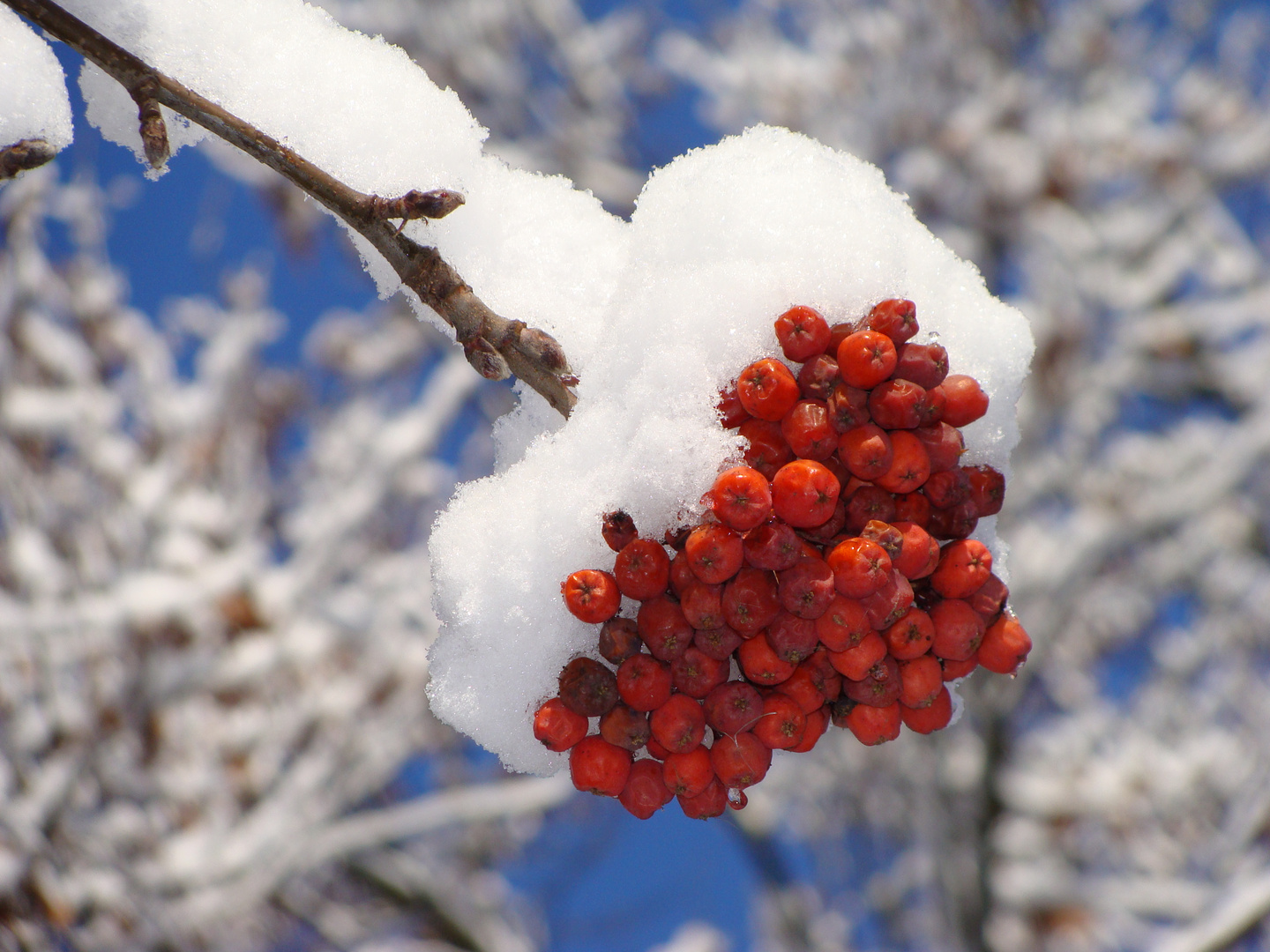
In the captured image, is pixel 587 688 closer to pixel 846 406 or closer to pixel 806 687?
pixel 806 687

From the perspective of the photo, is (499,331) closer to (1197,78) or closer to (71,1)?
(71,1)

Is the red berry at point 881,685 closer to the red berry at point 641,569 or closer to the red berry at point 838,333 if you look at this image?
the red berry at point 641,569

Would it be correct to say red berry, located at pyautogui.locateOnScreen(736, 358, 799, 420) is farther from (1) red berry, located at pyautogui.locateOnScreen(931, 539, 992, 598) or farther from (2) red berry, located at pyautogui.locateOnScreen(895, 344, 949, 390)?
(1) red berry, located at pyautogui.locateOnScreen(931, 539, 992, 598)

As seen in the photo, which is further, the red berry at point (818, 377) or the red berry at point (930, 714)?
the red berry at point (930, 714)

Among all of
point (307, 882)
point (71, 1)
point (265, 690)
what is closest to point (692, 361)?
point (71, 1)

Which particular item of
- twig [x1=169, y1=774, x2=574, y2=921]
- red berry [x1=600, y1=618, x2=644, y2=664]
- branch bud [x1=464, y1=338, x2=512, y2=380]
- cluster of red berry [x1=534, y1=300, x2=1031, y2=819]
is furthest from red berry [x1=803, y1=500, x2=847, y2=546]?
twig [x1=169, y1=774, x2=574, y2=921]

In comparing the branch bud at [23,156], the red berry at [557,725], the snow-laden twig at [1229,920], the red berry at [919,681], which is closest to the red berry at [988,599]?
the red berry at [919,681]

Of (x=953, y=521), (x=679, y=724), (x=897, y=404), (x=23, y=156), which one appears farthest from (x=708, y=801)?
(x=23, y=156)
